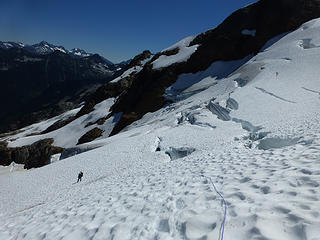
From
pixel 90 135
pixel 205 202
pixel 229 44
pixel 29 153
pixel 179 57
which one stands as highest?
pixel 179 57

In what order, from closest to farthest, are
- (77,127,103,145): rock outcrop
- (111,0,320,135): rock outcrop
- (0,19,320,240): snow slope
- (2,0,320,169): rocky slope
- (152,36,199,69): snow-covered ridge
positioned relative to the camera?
(0,19,320,240): snow slope, (111,0,320,135): rock outcrop, (2,0,320,169): rocky slope, (77,127,103,145): rock outcrop, (152,36,199,69): snow-covered ridge

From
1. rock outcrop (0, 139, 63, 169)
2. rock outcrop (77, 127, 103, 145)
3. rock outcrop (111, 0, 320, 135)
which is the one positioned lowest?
rock outcrop (77, 127, 103, 145)

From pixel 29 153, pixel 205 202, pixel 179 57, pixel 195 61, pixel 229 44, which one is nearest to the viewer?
pixel 205 202

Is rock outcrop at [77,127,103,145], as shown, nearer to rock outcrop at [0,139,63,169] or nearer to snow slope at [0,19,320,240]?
rock outcrop at [0,139,63,169]

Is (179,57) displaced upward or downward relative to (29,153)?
upward

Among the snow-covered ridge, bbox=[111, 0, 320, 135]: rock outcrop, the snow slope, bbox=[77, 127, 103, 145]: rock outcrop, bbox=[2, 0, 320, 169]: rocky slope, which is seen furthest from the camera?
the snow-covered ridge

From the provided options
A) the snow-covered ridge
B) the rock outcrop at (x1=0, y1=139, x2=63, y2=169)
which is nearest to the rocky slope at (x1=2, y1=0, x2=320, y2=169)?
the snow-covered ridge

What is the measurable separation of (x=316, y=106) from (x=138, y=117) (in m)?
33.9

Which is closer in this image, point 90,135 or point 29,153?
point 29,153

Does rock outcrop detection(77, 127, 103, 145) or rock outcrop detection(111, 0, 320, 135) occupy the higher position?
→ rock outcrop detection(111, 0, 320, 135)

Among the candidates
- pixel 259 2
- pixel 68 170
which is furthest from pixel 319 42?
pixel 68 170

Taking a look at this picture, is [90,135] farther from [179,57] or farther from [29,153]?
[179,57]

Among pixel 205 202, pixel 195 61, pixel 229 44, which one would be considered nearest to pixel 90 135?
pixel 195 61

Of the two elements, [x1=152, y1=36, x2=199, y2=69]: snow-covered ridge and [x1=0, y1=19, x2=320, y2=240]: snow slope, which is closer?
[x1=0, y1=19, x2=320, y2=240]: snow slope
